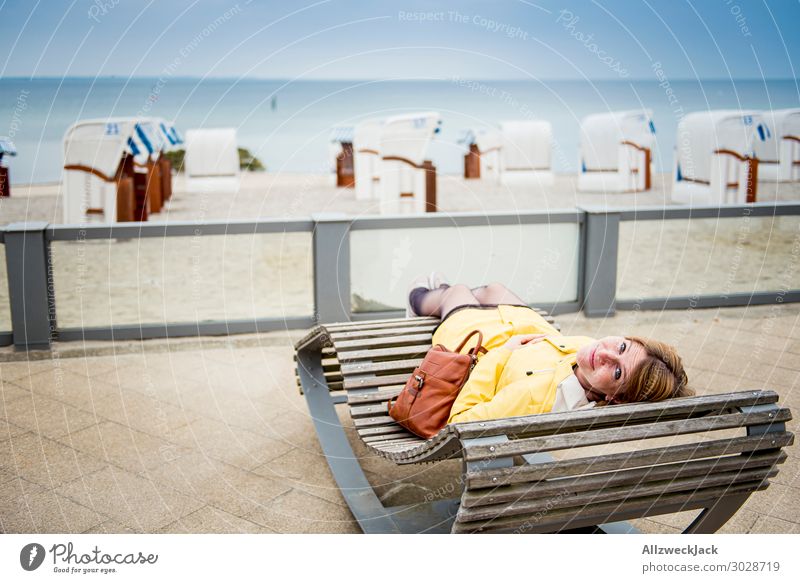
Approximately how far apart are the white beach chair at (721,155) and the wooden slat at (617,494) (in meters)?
9.00

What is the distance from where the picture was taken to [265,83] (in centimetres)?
7006

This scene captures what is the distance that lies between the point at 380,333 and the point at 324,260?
226 cm

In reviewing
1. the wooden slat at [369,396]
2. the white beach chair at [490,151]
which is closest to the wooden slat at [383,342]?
the wooden slat at [369,396]

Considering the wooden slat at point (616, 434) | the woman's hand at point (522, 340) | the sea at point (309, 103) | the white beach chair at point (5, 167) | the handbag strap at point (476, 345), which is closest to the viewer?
the wooden slat at point (616, 434)

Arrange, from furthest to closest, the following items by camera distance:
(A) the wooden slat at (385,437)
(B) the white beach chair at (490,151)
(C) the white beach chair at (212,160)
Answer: (B) the white beach chair at (490,151)
(C) the white beach chair at (212,160)
(A) the wooden slat at (385,437)

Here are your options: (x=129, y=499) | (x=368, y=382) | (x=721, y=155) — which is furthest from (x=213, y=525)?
(x=721, y=155)

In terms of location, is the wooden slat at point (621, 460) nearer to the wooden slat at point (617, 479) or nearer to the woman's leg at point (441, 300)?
the wooden slat at point (617, 479)

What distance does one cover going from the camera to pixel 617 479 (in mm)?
2900

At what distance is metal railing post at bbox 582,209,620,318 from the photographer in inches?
277

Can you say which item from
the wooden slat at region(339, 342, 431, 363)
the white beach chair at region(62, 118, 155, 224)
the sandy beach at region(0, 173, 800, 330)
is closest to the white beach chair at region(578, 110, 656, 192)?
the sandy beach at region(0, 173, 800, 330)

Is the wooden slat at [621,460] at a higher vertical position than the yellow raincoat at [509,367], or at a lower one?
lower

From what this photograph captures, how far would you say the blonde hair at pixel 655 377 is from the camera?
3131 millimetres

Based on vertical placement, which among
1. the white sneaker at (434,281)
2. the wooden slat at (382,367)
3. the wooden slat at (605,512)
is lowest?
the wooden slat at (605,512)
